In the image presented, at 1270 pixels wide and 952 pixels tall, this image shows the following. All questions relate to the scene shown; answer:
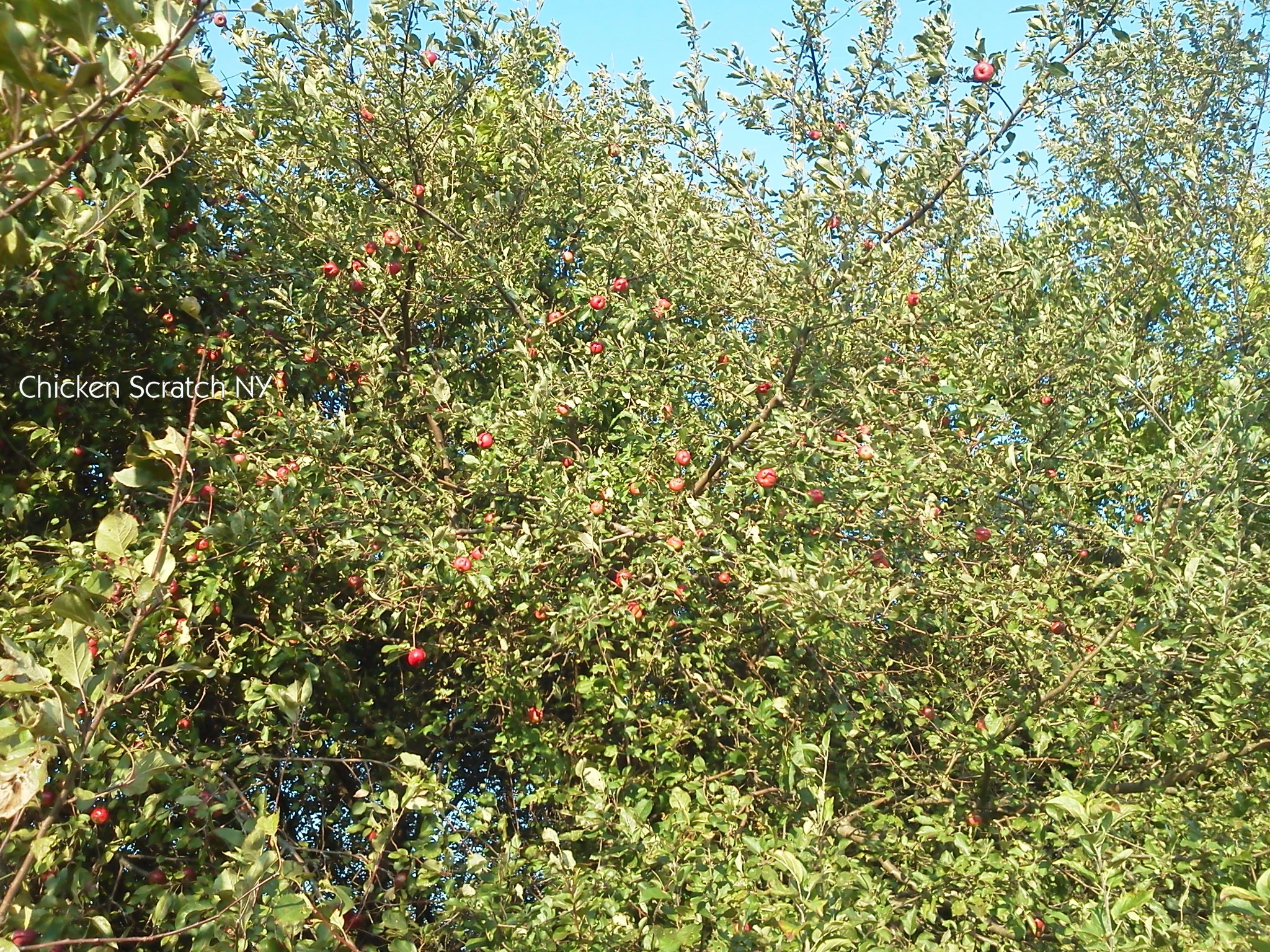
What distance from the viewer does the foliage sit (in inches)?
124

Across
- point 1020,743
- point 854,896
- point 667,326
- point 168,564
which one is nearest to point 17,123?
point 168,564

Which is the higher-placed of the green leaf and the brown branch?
the brown branch

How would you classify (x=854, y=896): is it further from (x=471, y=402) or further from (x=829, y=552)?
(x=471, y=402)

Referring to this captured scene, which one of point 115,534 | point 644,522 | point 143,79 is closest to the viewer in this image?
point 143,79

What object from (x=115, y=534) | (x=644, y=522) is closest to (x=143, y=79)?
(x=115, y=534)

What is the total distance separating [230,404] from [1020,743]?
136 inches

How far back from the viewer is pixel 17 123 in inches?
56.5

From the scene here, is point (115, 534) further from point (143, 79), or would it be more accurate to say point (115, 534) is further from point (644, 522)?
point (644, 522)

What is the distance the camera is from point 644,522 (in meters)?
3.82

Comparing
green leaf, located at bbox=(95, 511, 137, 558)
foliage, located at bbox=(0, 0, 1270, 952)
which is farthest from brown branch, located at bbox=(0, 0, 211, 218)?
foliage, located at bbox=(0, 0, 1270, 952)

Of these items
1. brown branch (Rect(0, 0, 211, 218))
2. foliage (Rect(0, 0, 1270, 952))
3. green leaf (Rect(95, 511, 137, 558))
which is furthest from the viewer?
foliage (Rect(0, 0, 1270, 952))

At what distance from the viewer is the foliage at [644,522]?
316 centimetres

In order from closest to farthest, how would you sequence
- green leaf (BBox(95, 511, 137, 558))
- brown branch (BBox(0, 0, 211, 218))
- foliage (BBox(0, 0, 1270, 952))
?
1. brown branch (BBox(0, 0, 211, 218))
2. green leaf (BBox(95, 511, 137, 558))
3. foliage (BBox(0, 0, 1270, 952))

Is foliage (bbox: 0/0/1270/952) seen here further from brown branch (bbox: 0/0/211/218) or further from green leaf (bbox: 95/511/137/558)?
brown branch (bbox: 0/0/211/218)
